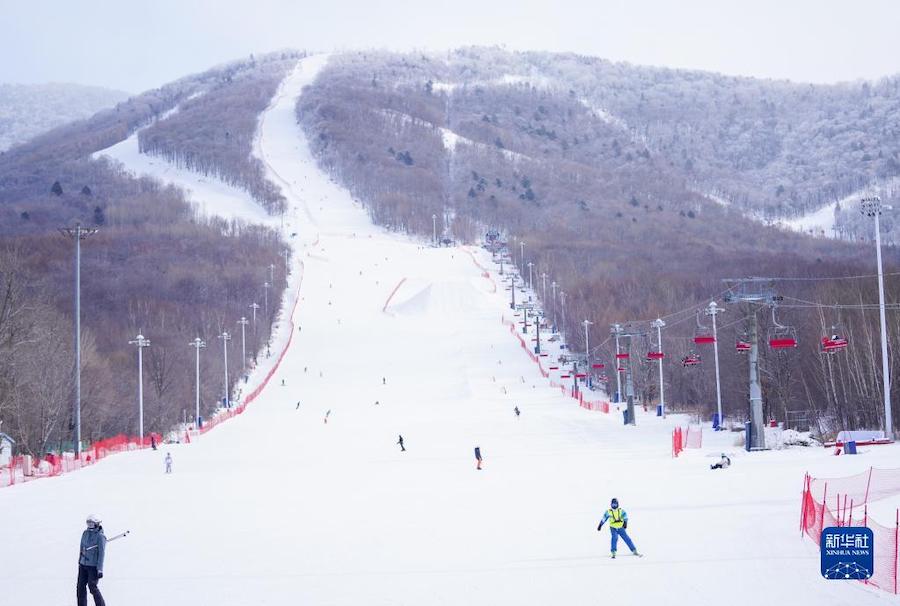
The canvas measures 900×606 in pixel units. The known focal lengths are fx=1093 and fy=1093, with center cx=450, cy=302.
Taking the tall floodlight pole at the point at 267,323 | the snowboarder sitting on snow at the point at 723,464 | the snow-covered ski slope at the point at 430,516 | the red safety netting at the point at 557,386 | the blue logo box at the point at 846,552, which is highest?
the tall floodlight pole at the point at 267,323

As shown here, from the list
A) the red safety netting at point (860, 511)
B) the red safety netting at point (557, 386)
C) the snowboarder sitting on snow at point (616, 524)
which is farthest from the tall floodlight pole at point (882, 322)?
the red safety netting at point (557, 386)

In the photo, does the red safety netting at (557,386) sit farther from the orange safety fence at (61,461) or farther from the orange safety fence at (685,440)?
the orange safety fence at (61,461)

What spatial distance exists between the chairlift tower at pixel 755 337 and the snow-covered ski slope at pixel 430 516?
181 cm

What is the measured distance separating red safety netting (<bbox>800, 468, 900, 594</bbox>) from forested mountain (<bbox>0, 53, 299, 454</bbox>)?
2481cm

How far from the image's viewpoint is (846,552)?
943cm

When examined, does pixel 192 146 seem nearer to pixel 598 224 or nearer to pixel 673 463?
pixel 598 224

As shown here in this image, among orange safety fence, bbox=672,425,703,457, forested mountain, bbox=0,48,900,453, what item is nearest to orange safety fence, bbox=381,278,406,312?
forested mountain, bbox=0,48,900,453

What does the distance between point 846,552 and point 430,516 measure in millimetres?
10669

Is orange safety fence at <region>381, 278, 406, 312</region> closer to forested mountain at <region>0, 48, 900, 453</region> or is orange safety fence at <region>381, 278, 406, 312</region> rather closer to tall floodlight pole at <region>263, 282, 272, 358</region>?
forested mountain at <region>0, 48, 900, 453</region>

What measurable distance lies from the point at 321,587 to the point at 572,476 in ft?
42.3

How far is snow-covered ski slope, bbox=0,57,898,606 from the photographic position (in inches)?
500

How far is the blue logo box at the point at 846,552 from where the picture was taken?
936 centimetres

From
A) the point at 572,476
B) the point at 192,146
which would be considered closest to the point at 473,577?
the point at 572,476

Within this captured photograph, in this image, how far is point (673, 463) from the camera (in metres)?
27.0
